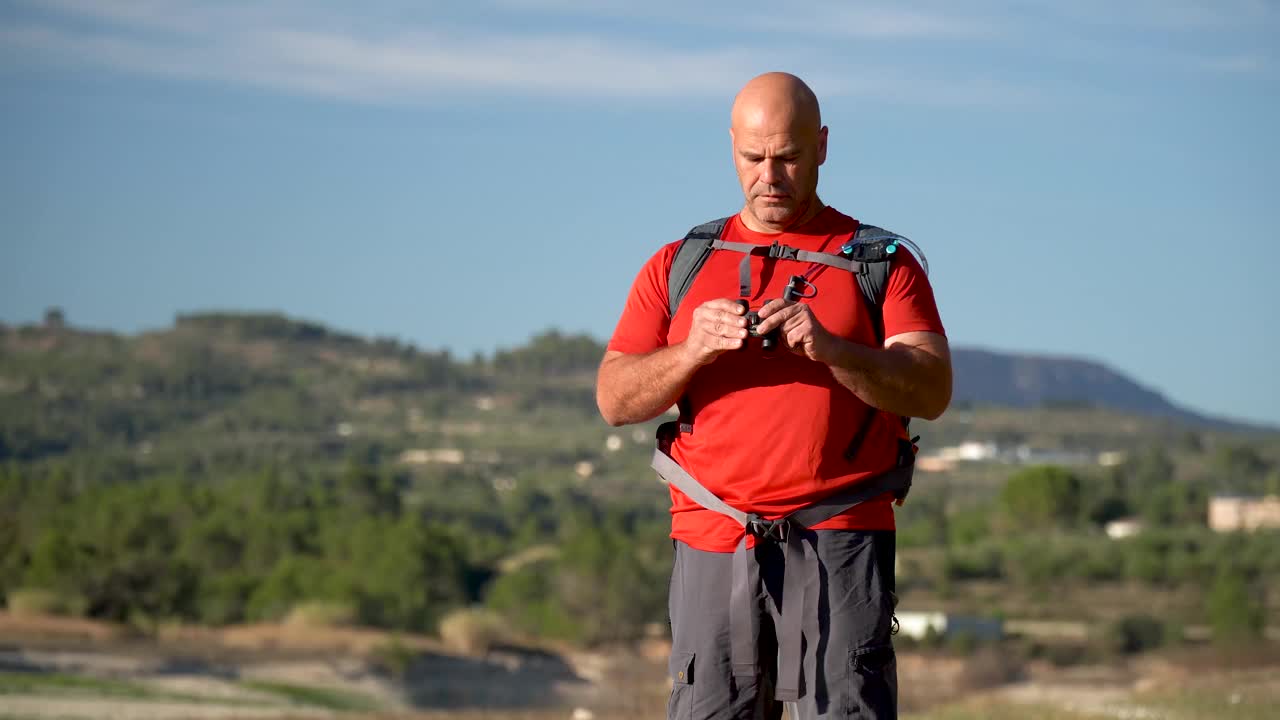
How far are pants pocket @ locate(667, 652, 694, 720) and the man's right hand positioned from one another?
713 mm

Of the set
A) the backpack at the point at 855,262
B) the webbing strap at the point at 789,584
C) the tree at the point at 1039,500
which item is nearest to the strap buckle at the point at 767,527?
the webbing strap at the point at 789,584

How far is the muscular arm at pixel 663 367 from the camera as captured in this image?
3.88 m

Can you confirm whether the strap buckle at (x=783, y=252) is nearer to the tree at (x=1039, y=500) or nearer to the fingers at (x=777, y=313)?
the fingers at (x=777, y=313)

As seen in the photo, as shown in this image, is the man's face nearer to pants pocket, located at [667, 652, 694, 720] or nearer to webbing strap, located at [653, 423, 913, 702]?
webbing strap, located at [653, 423, 913, 702]

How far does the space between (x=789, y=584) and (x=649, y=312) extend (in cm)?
74

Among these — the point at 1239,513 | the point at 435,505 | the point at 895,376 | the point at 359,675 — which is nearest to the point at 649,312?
the point at 895,376

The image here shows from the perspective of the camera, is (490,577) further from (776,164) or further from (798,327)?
(798,327)

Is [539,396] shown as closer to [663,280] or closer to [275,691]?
[275,691]

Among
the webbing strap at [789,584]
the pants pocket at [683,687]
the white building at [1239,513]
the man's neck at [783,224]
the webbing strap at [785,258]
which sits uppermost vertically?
the man's neck at [783,224]

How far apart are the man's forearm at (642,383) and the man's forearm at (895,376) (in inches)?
13.5

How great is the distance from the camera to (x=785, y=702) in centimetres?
408

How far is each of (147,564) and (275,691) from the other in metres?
18.5

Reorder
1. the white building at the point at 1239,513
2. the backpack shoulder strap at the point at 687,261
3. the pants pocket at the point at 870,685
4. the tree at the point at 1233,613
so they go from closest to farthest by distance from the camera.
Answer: the pants pocket at the point at 870,685 → the backpack shoulder strap at the point at 687,261 → the tree at the point at 1233,613 → the white building at the point at 1239,513

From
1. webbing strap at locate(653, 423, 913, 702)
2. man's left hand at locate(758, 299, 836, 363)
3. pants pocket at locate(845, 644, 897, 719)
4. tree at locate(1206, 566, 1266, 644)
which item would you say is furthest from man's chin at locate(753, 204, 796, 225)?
tree at locate(1206, 566, 1266, 644)
